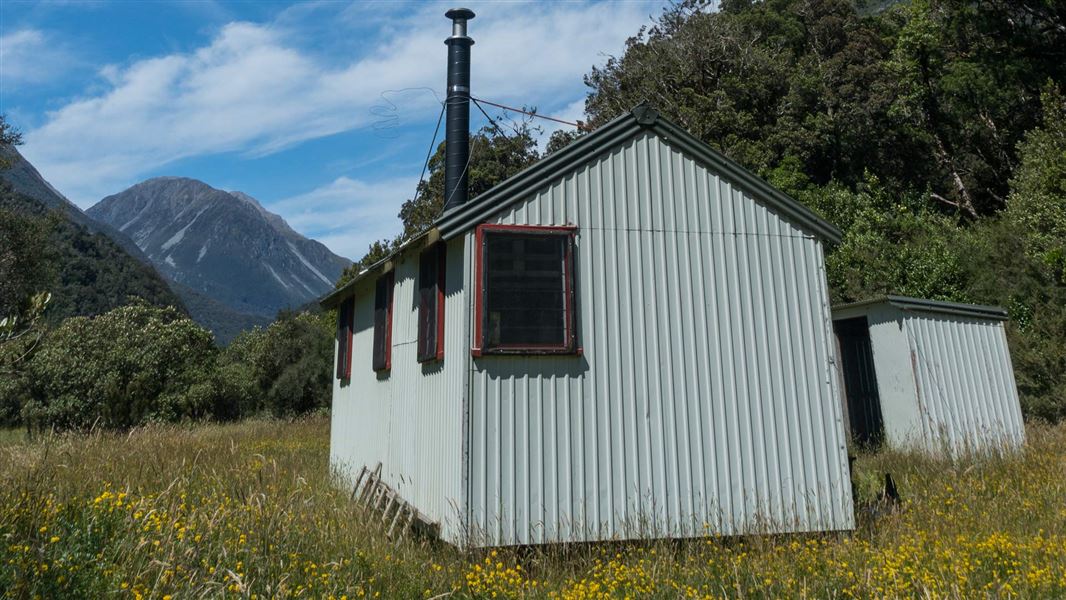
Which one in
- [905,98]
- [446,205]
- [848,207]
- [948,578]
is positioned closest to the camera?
[948,578]

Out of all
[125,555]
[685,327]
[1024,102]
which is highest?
[1024,102]

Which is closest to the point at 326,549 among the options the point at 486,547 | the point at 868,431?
the point at 486,547

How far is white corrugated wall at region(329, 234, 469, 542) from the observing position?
6.55m

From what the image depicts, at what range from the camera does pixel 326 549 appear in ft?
18.7

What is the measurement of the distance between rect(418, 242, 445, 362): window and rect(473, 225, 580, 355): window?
0.83 meters

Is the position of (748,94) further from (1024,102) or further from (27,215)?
(27,215)

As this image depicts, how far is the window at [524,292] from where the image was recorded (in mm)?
6574

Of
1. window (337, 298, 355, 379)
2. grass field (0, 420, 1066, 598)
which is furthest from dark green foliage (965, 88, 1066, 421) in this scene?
window (337, 298, 355, 379)

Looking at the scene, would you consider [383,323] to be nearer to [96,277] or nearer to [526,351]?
[526,351]

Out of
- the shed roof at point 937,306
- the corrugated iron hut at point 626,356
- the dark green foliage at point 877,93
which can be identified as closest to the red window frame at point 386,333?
the corrugated iron hut at point 626,356

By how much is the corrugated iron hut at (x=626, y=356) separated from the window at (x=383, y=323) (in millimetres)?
1395

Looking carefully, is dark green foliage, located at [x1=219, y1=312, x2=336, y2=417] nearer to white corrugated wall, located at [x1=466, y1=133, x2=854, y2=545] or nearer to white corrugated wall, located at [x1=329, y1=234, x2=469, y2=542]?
white corrugated wall, located at [x1=329, y1=234, x2=469, y2=542]

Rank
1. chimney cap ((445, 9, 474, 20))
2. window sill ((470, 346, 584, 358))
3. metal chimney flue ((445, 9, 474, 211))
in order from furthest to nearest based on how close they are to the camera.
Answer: chimney cap ((445, 9, 474, 20))
metal chimney flue ((445, 9, 474, 211))
window sill ((470, 346, 584, 358))

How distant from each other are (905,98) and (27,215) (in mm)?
34878
